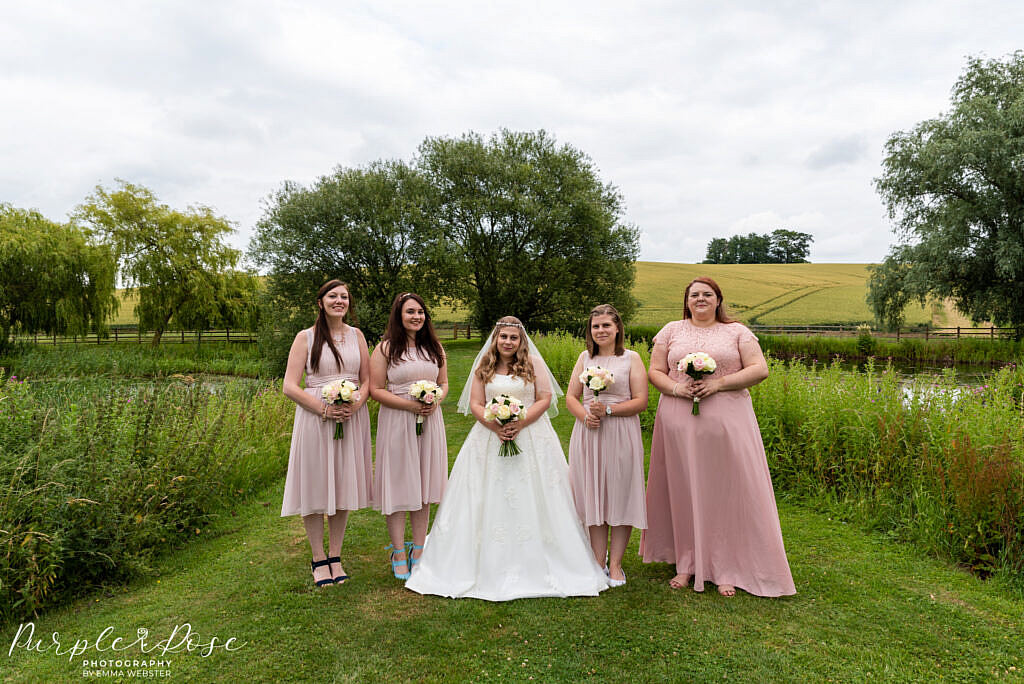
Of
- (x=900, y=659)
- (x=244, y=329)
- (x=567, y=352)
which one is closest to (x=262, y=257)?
(x=244, y=329)

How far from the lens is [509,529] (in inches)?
179

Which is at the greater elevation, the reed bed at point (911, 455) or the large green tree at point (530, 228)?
the large green tree at point (530, 228)

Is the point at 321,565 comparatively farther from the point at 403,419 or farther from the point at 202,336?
the point at 202,336

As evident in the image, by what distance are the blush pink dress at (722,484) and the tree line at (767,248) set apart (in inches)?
4114

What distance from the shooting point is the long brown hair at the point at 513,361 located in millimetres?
4816

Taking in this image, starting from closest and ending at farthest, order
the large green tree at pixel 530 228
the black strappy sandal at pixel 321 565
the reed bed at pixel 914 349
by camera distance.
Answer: the black strappy sandal at pixel 321 565, the reed bed at pixel 914 349, the large green tree at pixel 530 228

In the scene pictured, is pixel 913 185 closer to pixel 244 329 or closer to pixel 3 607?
pixel 3 607

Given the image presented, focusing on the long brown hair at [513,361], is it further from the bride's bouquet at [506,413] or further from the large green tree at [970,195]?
the large green tree at [970,195]

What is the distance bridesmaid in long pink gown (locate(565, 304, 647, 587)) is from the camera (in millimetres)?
4531

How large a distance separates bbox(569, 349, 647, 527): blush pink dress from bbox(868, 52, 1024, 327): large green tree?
1052 inches

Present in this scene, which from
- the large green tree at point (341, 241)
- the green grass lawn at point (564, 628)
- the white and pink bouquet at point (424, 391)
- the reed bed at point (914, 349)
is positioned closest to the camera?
the green grass lawn at point (564, 628)

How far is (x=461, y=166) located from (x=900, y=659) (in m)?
30.1

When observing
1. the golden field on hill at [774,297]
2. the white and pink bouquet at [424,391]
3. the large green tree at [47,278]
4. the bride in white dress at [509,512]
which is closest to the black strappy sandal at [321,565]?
the bride in white dress at [509,512]

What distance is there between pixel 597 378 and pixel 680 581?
186 centimetres
